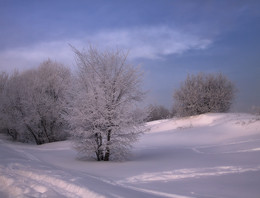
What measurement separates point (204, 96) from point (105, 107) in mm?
18197

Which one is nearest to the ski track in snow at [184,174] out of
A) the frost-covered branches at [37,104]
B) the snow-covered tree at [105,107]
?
the snow-covered tree at [105,107]

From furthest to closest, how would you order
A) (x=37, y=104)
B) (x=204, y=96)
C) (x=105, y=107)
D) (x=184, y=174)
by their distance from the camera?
(x=204, y=96)
(x=37, y=104)
(x=105, y=107)
(x=184, y=174)

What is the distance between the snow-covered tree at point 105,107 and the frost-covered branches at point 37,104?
11.8 metres

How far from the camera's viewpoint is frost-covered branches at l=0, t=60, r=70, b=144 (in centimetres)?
2241

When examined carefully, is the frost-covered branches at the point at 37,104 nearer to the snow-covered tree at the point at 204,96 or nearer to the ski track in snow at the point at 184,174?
the snow-covered tree at the point at 204,96

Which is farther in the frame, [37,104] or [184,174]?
[37,104]

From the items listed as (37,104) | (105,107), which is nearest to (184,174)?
(105,107)

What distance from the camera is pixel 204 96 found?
2545cm

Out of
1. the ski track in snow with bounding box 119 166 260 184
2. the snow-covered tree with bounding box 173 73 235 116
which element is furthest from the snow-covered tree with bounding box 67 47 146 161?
the snow-covered tree with bounding box 173 73 235 116

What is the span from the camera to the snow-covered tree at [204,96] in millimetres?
25531

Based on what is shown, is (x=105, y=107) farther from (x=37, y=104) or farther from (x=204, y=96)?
(x=204, y=96)

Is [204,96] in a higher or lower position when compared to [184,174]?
higher

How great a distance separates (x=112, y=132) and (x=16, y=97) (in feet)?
58.2

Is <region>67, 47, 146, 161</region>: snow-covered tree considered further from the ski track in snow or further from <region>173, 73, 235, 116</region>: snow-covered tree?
<region>173, 73, 235, 116</region>: snow-covered tree
